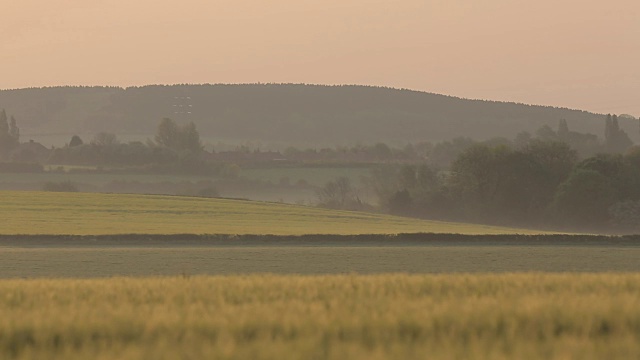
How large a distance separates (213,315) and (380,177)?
14316 centimetres

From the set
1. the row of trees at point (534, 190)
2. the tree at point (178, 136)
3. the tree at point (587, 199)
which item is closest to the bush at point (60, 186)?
the row of trees at point (534, 190)

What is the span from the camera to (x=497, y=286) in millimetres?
18188

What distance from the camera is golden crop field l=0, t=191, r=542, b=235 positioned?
61.0m

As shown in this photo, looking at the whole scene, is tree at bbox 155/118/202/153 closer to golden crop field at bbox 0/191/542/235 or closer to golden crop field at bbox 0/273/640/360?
golden crop field at bbox 0/191/542/235

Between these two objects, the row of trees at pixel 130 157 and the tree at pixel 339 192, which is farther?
the row of trees at pixel 130 157

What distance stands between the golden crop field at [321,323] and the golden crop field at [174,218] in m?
41.6

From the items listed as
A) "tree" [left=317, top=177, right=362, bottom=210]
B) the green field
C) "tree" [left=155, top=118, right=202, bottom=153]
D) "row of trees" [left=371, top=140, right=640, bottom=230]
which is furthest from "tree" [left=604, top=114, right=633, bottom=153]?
the green field

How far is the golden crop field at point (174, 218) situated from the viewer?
61.0 meters

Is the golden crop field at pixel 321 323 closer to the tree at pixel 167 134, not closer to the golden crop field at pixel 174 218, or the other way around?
the golden crop field at pixel 174 218

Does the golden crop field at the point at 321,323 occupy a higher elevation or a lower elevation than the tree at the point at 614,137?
lower

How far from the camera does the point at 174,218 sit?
72.6 meters

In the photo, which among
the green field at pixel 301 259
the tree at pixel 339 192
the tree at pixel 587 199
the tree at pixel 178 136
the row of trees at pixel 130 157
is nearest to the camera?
the green field at pixel 301 259

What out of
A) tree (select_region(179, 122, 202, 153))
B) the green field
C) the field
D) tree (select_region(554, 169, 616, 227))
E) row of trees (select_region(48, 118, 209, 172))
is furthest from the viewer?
tree (select_region(179, 122, 202, 153))

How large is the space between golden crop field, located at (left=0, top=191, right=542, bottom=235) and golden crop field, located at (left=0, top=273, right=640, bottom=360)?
41623 millimetres
